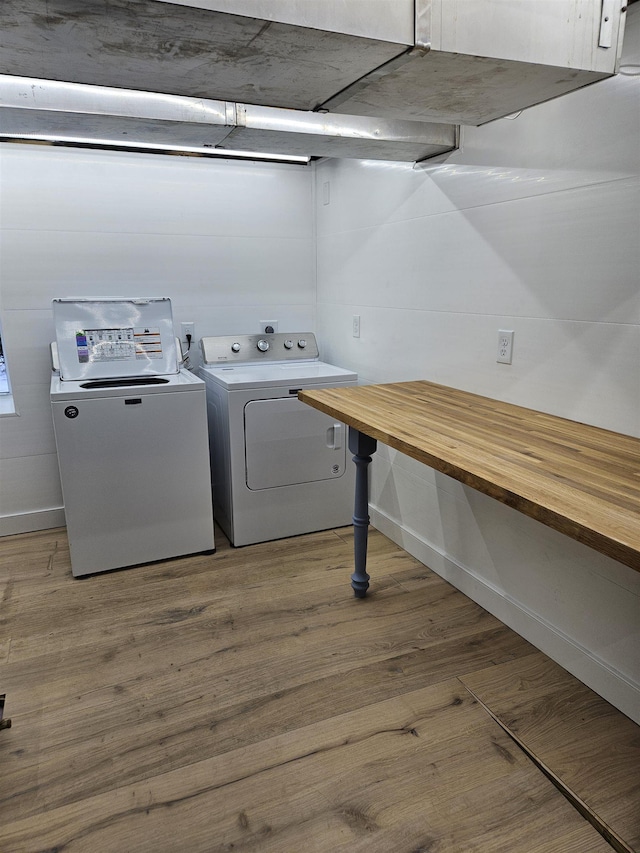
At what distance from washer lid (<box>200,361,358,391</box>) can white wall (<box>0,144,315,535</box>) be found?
0.37 m

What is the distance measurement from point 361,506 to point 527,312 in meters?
1.02

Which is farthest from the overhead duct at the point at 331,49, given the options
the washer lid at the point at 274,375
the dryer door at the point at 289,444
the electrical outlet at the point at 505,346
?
the dryer door at the point at 289,444

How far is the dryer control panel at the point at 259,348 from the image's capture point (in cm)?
326

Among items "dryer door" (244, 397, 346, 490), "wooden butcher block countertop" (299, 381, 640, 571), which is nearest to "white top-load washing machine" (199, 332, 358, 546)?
"dryer door" (244, 397, 346, 490)

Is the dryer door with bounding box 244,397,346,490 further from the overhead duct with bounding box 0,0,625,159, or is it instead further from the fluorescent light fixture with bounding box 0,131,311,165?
the overhead duct with bounding box 0,0,625,159

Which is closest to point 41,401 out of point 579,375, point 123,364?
point 123,364

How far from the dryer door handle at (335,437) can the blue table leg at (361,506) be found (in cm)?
66

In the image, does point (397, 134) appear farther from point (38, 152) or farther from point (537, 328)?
point (38, 152)

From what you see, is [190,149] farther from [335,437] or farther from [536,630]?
[536,630]

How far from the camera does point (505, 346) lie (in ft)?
6.93

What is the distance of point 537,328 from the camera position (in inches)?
77.4

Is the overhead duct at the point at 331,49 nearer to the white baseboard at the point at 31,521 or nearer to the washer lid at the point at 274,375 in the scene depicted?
the washer lid at the point at 274,375

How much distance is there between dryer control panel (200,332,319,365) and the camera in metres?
3.26

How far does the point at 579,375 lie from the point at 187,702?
5.56 feet
